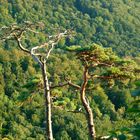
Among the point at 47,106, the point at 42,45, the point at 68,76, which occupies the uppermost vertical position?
the point at 42,45

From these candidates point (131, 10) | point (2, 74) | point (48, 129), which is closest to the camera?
point (48, 129)

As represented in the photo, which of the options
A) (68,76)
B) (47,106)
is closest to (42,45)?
(47,106)

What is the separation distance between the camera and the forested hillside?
11445 millimetres

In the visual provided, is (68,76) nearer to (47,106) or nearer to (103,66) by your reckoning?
(103,66)

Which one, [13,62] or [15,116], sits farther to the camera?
[13,62]

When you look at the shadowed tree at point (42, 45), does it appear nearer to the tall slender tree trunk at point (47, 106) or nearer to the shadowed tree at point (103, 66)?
the tall slender tree trunk at point (47, 106)

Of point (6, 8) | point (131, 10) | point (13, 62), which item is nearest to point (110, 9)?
point (131, 10)

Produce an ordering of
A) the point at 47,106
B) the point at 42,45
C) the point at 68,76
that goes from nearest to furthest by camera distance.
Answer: the point at 47,106, the point at 42,45, the point at 68,76

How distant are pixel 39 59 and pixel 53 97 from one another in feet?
2.44

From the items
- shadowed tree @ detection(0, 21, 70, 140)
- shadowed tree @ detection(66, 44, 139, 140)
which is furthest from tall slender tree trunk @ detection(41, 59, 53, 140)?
shadowed tree @ detection(66, 44, 139, 140)

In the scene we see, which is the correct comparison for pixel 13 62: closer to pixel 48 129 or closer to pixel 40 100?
pixel 40 100

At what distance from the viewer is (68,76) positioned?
12.7m

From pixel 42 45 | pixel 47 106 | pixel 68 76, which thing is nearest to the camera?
pixel 47 106

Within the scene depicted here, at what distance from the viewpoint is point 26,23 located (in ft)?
36.4
